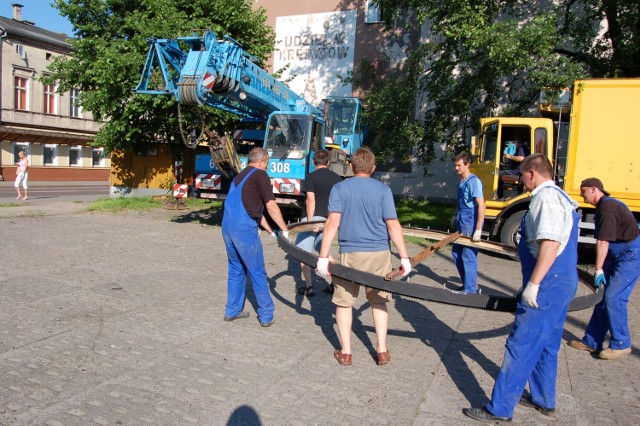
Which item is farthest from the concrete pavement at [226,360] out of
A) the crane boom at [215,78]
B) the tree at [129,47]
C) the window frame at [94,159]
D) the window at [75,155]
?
the window frame at [94,159]

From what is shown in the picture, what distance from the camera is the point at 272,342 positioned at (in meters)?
5.12

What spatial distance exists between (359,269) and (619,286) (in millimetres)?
2635

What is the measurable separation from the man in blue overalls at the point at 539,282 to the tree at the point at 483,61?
9.30 m

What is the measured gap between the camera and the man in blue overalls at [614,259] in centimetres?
495

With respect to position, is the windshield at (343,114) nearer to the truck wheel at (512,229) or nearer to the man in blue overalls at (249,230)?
the truck wheel at (512,229)

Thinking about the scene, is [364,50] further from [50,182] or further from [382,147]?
[50,182]

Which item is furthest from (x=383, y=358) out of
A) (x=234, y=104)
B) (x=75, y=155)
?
(x=75, y=155)

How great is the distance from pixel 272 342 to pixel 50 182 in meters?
34.6

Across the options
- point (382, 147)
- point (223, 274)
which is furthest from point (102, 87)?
point (223, 274)

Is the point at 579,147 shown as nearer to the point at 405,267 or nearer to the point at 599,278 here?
the point at 599,278

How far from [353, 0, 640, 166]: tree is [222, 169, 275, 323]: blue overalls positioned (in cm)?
869

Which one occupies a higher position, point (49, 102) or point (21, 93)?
point (21, 93)

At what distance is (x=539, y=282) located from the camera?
134 inches

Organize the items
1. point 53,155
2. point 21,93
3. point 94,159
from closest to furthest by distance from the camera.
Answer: point 21,93 → point 53,155 → point 94,159
